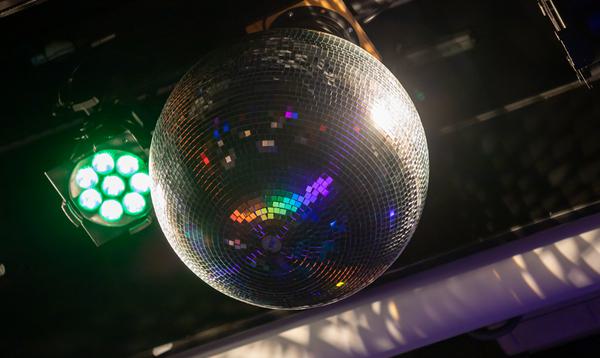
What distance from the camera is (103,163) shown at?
1.56 metres

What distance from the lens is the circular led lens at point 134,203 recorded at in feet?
5.19

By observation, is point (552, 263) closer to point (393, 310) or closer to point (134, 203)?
point (393, 310)

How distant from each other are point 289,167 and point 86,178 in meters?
1.01

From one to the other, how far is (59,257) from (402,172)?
1794 mm

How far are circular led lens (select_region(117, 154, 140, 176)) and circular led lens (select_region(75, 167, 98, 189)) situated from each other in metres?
0.07

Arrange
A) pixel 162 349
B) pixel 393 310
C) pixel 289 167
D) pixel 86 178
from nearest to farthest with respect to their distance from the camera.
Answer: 1. pixel 289 167
2. pixel 86 178
3. pixel 393 310
4. pixel 162 349

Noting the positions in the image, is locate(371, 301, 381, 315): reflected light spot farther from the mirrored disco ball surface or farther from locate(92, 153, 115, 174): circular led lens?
the mirrored disco ball surface

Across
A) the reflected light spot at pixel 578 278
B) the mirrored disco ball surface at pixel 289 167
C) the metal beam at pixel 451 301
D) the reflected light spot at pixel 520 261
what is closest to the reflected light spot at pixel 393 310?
the metal beam at pixel 451 301

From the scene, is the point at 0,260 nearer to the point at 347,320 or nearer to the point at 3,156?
the point at 3,156

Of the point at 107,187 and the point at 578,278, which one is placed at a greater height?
the point at 107,187

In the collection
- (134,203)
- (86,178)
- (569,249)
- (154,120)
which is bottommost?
(569,249)

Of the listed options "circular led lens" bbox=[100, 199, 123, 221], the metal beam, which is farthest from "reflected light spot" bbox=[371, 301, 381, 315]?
"circular led lens" bbox=[100, 199, 123, 221]

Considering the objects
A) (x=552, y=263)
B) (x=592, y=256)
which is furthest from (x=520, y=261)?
(x=592, y=256)

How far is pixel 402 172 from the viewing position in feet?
2.74
